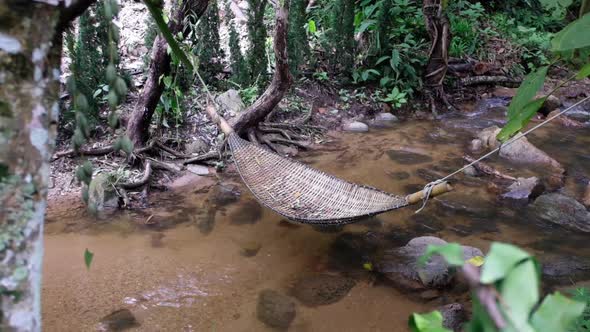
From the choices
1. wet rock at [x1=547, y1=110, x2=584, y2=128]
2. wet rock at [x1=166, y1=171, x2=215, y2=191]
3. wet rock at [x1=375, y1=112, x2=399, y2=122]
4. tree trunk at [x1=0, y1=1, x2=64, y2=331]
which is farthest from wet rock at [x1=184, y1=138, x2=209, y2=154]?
wet rock at [x1=547, y1=110, x2=584, y2=128]

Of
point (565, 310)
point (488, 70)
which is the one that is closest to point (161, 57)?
point (565, 310)

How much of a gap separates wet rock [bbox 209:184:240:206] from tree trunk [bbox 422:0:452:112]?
2471 mm

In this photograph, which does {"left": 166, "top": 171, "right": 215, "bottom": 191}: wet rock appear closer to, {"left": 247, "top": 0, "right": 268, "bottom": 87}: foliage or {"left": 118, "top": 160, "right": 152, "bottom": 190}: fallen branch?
{"left": 118, "top": 160, "right": 152, "bottom": 190}: fallen branch

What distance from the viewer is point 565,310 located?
27cm

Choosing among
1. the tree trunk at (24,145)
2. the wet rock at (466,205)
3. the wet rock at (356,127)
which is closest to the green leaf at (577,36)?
the tree trunk at (24,145)

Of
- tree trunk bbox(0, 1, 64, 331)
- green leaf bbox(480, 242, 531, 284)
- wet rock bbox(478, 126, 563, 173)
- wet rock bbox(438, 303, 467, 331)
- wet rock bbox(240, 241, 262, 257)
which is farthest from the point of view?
wet rock bbox(478, 126, 563, 173)

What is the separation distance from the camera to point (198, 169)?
10.4ft

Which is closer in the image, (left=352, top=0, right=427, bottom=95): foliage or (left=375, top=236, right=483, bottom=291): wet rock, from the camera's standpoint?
(left=375, top=236, right=483, bottom=291): wet rock

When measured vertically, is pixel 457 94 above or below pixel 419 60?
below

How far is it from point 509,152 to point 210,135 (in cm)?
233

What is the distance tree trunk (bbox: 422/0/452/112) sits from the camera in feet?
14.4

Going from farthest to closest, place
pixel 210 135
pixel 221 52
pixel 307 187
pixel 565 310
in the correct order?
pixel 221 52
pixel 210 135
pixel 307 187
pixel 565 310

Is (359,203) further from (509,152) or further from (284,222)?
(509,152)

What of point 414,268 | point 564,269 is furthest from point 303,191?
point 564,269
